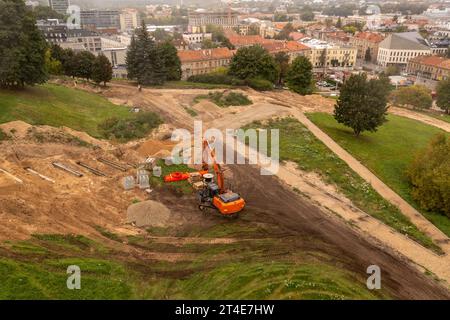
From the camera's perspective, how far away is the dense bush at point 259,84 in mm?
60781

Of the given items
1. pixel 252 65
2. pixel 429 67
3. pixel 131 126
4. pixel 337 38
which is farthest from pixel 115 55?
pixel 337 38

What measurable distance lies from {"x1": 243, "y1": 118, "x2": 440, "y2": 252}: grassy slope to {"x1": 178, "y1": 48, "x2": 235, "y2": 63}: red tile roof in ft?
160

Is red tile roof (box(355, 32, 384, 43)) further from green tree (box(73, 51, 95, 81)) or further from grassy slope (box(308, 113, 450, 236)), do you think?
green tree (box(73, 51, 95, 81))

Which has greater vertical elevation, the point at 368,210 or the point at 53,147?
the point at 53,147

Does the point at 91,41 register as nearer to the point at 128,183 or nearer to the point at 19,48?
the point at 19,48

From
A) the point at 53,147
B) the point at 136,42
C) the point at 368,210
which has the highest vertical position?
the point at 136,42

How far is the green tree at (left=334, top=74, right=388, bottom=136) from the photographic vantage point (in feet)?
118

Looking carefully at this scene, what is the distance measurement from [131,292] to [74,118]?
80.8 feet

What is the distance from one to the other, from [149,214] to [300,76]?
150 feet

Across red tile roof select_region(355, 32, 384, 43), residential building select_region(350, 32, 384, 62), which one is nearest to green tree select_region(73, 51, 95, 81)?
residential building select_region(350, 32, 384, 62)

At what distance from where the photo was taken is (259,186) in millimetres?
28562

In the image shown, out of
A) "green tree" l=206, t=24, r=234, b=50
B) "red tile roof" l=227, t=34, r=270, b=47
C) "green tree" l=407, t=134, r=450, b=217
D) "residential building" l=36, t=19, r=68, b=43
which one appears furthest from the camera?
"red tile roof" l=227, t=34, r=270, b=47

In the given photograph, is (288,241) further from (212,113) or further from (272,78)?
(272,78)
